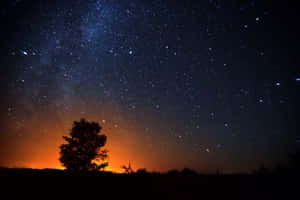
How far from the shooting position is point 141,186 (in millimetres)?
2801

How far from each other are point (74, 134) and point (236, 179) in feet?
52.1

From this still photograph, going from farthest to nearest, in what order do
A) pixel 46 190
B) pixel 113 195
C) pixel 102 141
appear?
pixel 102 141 < pixel 113 195 < pixel 46 190

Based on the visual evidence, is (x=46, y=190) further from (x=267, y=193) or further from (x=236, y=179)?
(x=267, y=193)

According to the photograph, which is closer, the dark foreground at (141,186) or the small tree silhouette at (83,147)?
the dark foreground at (141,186)

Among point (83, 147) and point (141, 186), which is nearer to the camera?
point (141, 186)

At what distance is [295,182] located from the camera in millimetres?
2998

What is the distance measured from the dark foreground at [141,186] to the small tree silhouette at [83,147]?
541 inches

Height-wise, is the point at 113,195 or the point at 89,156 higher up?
the point at 113,195

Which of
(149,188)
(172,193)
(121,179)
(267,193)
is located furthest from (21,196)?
(267,193)

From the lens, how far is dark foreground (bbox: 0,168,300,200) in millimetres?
2326

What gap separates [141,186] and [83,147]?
14.8 m

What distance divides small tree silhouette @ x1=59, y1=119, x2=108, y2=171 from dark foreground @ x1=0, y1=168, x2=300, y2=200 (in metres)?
13.7

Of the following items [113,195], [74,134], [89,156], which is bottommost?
[89,156]

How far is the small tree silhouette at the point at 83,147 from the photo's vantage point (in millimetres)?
14914
